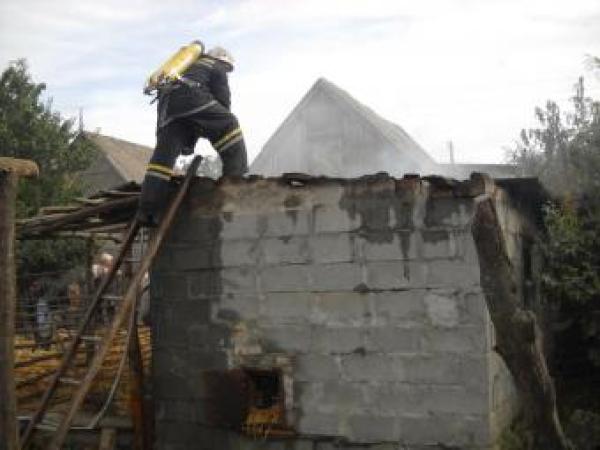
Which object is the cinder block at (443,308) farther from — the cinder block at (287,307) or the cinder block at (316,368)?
the cinder block at (287,307)

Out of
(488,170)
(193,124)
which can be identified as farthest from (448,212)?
(488,170)

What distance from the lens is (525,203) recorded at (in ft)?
24.9

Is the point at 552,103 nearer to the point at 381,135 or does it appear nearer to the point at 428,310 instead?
the point at 381,135

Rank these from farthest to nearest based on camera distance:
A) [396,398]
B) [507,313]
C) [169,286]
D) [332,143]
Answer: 1. [332,143]
2. [169,286]
3. [396,398]
4. [507,313]

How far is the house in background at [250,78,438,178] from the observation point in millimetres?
15867

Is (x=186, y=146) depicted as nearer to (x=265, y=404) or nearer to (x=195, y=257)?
(x=195, y=257)

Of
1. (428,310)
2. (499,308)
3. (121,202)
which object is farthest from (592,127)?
(499,308)

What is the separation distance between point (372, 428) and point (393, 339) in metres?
0.76

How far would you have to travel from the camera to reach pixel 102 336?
5473 millimetres

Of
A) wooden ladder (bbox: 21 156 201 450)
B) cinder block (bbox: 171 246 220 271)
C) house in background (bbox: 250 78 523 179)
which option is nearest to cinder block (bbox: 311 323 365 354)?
cinder block (bbox: 171 246 220 271)

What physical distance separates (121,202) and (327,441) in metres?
2.79

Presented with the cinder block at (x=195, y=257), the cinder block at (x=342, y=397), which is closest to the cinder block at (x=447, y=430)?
the cinder block at (x=342, y=397)

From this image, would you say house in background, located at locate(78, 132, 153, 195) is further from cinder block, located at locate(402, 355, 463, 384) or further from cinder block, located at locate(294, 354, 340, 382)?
cinder block, located at locate(402, 355, 463, 384)

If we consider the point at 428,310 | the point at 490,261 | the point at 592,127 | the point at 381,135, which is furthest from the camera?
the point at 381,135
